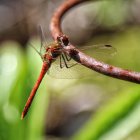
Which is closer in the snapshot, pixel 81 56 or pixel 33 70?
pixel 81 56

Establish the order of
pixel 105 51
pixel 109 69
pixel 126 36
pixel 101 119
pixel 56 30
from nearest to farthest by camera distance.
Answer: pixel 109 69 → pixel 56 30 → pixel 105 51 → pixel 101 119 → pixel 126 36

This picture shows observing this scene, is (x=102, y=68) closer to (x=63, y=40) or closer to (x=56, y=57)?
(x=63, y=40)

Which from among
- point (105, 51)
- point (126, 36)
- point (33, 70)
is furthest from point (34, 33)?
point (105, 51)

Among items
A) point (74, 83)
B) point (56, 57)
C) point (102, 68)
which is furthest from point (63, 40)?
point (74, 83)

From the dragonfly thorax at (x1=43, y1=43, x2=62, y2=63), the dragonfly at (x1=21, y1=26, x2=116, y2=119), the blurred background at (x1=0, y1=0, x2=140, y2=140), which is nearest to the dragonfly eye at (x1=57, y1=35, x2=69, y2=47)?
the dragonfly at (x1=21, y1=26, x2=116, y2=119)

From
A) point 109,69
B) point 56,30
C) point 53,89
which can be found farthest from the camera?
point 53,89

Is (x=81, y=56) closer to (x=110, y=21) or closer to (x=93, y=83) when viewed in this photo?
(x=93, y=83)

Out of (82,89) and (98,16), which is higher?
(98,16)

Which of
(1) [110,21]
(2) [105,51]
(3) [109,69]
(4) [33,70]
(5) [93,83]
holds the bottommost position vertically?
(5) [93,83]
